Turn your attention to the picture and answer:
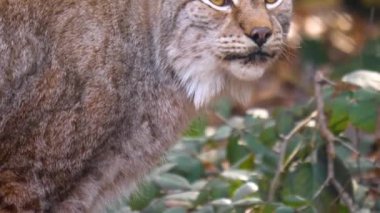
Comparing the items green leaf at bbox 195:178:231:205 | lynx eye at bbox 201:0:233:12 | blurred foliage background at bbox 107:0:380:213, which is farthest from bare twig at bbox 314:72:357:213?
lynx eye at bbox 201:0:233:12

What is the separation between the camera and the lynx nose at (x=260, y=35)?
5.10 metres

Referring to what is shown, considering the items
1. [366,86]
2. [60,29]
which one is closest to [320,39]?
[366,86]

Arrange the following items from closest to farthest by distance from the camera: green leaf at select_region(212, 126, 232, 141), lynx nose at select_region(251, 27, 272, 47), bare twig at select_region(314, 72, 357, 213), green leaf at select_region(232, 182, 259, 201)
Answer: lynx nose at select_region(251, 27, 272, 47) → green leaf at select_region(232, 182, 259, 201) → bare twig at select_region(314, 72, 357, 213) → green leaf at select_region(212, 126, 232, 141)

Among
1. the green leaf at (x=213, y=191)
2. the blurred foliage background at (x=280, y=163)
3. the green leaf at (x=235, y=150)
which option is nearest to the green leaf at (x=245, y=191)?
the blurred foliage background at (x=280, y=163)

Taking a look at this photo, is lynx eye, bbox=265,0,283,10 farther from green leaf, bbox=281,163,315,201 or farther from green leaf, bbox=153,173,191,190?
green leaf, bbox=153,173,191,190

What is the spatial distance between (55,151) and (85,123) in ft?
0.48

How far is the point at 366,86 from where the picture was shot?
565cm

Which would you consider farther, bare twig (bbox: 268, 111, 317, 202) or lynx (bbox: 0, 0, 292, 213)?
bare twig (bbox: 268, 111, 317, 202)

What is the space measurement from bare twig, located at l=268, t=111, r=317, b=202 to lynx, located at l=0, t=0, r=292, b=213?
506mm

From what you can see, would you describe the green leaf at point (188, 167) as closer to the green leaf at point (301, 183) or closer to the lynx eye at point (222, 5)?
the green leaf at point (301, 183)

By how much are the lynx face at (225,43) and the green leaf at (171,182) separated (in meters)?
0.53

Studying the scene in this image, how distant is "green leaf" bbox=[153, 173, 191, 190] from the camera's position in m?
5.84

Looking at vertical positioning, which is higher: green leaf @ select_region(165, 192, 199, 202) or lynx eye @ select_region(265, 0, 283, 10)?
lynx eye @ select_region(265, 0, 283, 10)

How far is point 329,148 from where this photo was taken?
5.79 m
